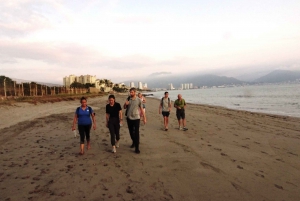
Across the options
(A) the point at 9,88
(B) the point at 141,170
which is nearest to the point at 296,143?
(B) the point at 141,170

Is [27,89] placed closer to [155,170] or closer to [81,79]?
[155,170]

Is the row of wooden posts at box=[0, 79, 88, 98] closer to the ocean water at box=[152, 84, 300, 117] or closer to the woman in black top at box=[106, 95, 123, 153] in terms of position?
the woman in black top at box=[106, 95, 123, 153]

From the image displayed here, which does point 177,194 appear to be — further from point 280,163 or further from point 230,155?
point 280,163

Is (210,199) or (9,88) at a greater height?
(9,88)

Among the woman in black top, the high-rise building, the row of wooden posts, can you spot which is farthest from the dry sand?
the high-rise building

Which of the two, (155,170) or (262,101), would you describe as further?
(262,101)

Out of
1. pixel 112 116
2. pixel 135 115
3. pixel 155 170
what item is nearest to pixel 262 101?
pixel 135 115

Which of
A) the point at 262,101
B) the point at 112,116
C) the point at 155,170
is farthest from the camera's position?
the point at 262,101

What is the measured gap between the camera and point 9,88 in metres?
28.6

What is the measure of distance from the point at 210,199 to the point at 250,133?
7122mm

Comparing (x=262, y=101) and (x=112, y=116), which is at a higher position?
(x=112, y=116)

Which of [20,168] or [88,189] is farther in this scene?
[20,168]

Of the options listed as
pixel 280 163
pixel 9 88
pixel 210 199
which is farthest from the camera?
pixel 9 88

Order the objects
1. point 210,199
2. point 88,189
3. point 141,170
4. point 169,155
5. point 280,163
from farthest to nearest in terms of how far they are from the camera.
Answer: point 169,155
point 280,163
point 141,170
point 88,189
point 210,199
